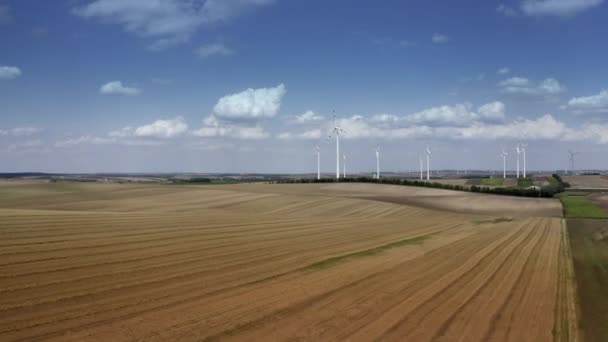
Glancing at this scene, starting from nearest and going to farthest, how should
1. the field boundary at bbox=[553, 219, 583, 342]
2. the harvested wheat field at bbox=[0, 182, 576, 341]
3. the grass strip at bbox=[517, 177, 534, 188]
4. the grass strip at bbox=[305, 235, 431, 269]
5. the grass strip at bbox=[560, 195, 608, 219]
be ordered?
the harvested wheat field at bbox=[0, 182, 576, 341] < the field boundary at bbox=[553, 219, 583, 342] < the grass strip at bbox=[305, 235, 431, 269] < the grass strip at bbox=[560, 195, 608, 219] < the grass strip at bbox=[517, 177, 534, 188]

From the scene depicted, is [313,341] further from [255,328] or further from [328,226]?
[328,226]

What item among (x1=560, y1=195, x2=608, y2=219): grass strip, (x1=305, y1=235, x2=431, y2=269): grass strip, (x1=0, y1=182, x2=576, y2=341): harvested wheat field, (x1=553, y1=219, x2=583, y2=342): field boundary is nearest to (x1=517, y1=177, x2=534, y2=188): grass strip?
(x1=560, y1=195, x2=608, y2=219): grass strip

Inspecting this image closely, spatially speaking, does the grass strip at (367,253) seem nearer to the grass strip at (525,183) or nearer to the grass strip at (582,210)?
the grass strip at (582,210)

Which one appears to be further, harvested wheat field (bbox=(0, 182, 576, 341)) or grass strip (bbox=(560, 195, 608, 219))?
grass strip (bbox=(560, 195, 608, 219))

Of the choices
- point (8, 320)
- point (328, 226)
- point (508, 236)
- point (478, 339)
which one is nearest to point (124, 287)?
point (8, 320)

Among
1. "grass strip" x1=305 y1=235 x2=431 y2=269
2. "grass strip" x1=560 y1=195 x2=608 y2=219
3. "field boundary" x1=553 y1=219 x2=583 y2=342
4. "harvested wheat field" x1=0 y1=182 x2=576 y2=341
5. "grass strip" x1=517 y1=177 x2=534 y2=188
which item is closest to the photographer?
"harvested wheat field" x1=0 y1=182 x2=576 y2=341

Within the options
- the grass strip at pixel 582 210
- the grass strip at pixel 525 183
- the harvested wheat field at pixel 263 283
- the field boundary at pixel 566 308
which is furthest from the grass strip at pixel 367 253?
→ the grass strip at pixel 525 183

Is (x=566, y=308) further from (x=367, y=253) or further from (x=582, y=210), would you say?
(x=582, y=210)

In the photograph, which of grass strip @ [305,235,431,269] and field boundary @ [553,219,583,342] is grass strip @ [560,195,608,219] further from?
field boundary @ [553,219,583,342]
